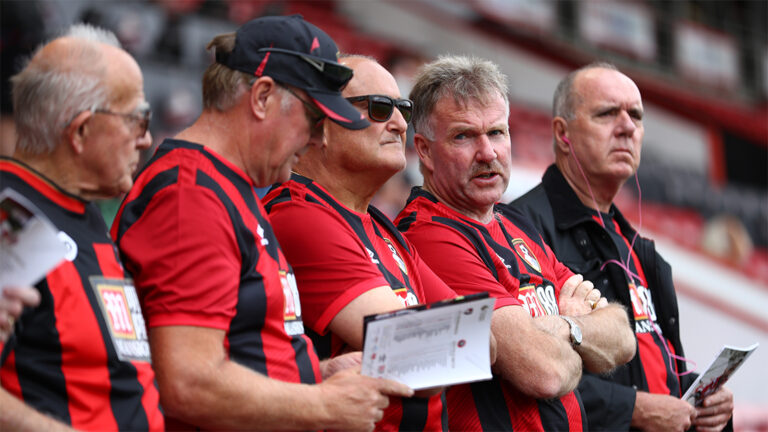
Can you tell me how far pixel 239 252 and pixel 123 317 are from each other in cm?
27

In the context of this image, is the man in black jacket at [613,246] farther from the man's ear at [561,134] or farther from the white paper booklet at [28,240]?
the white paper booklet at [28,240]

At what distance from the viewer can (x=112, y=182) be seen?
1.87 m

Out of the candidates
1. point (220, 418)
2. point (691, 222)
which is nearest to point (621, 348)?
point (220, 418)

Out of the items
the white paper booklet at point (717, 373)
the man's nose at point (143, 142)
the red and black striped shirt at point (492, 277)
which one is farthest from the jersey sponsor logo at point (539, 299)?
the man's nose at point (143, 142)

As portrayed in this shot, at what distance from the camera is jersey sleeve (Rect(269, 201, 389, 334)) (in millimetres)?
2195

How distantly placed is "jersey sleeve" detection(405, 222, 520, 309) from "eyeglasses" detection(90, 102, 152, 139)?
1104mm

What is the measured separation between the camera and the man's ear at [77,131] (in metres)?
1.80

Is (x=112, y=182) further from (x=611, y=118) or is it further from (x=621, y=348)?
(x=611, y=118)

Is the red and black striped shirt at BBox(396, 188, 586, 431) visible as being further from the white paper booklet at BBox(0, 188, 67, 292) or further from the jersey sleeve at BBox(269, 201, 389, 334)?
the white paper booklet at BBox(0, 188, 67, 292)

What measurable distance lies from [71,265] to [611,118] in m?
2.53

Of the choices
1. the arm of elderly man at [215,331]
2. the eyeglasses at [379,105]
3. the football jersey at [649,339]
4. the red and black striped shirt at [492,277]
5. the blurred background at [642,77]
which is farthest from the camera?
the blurred background at [642,77]

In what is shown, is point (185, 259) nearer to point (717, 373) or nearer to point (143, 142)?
point (143, 142)

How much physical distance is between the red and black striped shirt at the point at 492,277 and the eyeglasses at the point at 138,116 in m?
1.11

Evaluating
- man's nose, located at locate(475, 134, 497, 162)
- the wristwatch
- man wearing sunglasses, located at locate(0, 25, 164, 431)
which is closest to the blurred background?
man's nose, located at locate(475, 134, 497, 162)
